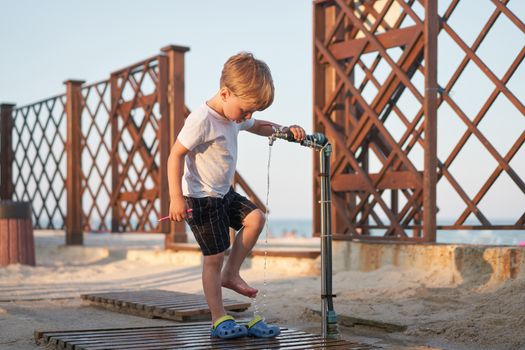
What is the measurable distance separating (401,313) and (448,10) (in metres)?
2.63

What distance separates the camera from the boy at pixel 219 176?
2643mm

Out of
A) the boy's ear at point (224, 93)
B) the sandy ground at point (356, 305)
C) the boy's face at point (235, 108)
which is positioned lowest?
the sandy ground at point (356, 305)

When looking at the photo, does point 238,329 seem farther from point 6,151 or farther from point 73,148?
point 6,151

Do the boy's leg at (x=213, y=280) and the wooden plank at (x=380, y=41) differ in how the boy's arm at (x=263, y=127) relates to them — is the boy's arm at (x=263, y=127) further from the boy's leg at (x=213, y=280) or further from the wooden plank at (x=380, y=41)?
the wooden plank at (x=380, y=41)

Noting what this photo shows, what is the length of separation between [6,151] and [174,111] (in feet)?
16.0

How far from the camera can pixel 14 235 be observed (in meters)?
7.35

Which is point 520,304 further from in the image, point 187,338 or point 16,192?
point 16,192

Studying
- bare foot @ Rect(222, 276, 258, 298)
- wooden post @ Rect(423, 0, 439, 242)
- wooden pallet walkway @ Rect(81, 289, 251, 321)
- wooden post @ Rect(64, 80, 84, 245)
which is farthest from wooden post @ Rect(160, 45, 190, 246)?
bare foot @ Rect(222, 276, 258, 298)

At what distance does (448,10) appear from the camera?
545cm

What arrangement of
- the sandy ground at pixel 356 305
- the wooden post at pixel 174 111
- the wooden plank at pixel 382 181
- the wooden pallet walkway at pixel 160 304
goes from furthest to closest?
1. the wooden post at pixel 174 111
2. the wooden plank at pixel 382 181
3. the wooden pallet walkway at pixel 160 304
4. the sandy ground at pixel 356 305

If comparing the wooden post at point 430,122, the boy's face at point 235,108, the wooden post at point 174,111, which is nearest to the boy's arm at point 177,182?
the boy's face at point 235,108

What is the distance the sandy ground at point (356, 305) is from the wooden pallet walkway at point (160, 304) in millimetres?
60

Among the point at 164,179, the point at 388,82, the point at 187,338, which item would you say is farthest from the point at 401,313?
the point at 164,179

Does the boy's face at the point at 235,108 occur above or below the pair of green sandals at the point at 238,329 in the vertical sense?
above
